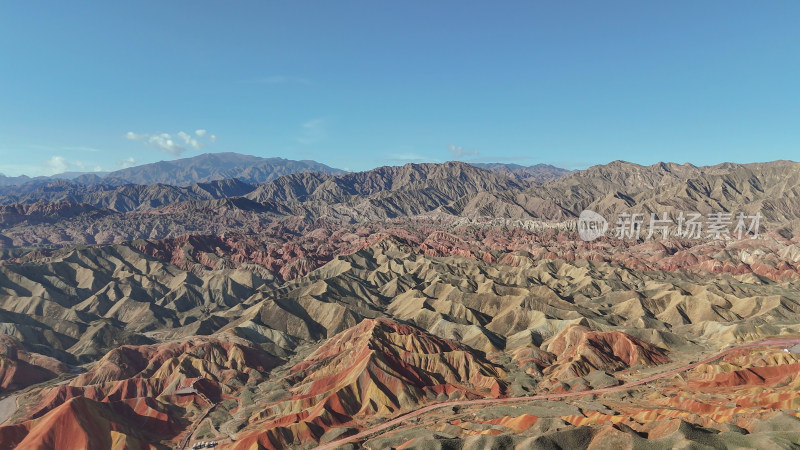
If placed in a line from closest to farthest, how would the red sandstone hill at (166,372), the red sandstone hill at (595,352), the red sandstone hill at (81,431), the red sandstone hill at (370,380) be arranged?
the red sandstone hill at (81,431) → the red sandstone hill at (370,380) → the red sandstone hill at (166,372) → the red sandstone hill at (595,352)

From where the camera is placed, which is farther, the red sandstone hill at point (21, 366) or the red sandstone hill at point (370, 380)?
the red sandstone hill at point (21, 366)

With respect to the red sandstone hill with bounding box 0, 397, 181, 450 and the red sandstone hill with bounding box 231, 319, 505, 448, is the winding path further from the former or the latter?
the red sandstone hill with bounding box 0, 397, 181, 450

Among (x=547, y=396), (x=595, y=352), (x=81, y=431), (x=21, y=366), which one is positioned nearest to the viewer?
(x=81, y=431)

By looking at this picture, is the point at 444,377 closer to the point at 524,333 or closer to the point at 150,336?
the point at 524,333

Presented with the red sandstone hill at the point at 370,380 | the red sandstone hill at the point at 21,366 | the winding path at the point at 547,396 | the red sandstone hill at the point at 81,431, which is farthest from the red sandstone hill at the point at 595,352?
the red sandstone hill at the point at 21,366

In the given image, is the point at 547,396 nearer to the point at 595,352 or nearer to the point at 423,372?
the point at 595,352

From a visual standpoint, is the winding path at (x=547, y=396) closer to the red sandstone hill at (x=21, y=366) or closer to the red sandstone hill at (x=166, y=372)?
the red sandstone hill at (x=166, y=372)

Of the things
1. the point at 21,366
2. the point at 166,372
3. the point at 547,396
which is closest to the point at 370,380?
the point at 547,396

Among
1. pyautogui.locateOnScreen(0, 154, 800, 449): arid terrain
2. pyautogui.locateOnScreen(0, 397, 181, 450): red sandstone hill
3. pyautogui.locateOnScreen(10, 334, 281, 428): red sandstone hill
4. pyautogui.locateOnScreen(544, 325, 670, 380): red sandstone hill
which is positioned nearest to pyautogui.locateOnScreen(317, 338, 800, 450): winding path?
pyautogui.locateOnScreen(0, 154, 800, 449): arid terrain
